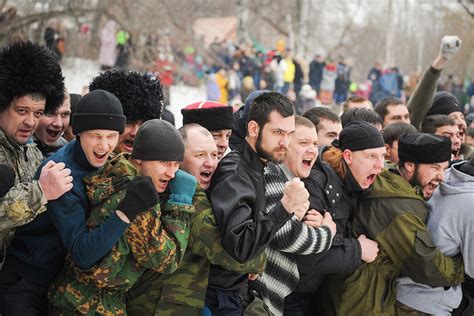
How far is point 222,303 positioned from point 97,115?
1401 millimetres

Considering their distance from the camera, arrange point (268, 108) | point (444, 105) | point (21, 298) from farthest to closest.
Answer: point (444, 105) < point (268, 108) < point (21, 298)

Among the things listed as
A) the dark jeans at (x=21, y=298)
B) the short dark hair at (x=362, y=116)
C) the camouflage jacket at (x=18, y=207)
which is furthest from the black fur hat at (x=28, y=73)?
the short dark hair at (x=362, y=116)

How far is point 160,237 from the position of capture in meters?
3.72

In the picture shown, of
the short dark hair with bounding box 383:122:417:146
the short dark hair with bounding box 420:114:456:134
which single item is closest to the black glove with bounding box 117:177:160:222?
the short dark hair with bounding box 383:122:417:146

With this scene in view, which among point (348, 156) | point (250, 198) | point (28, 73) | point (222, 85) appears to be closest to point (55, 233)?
point (28, 73)

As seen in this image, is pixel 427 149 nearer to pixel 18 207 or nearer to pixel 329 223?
pixel 329 223

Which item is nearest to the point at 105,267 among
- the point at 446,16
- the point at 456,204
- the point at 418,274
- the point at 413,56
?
the point at 418,274

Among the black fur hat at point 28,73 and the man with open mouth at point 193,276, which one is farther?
the black fur hat at point 28,73

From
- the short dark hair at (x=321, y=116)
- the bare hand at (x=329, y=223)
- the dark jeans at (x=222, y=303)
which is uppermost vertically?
the short dark hair at (x=321, y=116)

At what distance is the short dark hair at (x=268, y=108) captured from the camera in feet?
14.4

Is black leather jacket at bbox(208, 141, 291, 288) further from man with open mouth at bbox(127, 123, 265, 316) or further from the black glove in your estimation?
the black glove

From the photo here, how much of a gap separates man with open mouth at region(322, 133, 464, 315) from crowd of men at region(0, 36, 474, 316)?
0.03 feet

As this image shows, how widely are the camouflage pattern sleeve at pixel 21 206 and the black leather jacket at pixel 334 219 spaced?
1869 millimetres

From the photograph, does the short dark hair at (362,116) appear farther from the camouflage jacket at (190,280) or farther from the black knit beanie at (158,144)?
the black knit beanie at (158,144)
